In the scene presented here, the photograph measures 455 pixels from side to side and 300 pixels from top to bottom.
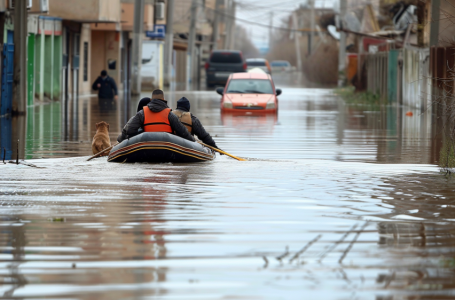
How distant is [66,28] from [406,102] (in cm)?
1338

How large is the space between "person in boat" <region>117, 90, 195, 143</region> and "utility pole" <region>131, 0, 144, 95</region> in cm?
2491

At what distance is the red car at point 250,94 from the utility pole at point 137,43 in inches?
347

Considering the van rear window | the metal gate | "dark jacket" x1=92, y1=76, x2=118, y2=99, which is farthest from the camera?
the van rear window

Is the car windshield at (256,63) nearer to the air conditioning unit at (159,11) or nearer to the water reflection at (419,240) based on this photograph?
the air conditioning unit at (159,11)

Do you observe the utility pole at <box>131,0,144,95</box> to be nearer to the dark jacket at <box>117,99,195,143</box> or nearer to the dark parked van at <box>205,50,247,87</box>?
the dark parked van at <box>205,50,247,87</box>

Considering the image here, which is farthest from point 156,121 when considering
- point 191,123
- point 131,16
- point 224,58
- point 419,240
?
point 224,58

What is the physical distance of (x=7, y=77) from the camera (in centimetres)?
2434

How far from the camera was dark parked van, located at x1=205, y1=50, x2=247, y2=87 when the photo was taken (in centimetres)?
5466

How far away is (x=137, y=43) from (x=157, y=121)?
25.6 metres

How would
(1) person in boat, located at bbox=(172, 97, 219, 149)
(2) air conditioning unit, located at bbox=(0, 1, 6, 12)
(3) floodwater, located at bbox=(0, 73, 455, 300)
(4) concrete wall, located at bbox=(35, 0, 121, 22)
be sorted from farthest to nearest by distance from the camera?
(4) concrete wall, located at bbox=(35, 0, 121, 22)
(2) air conditioning unit, located at bbox=(0, 1, 6, 12)
(1) person in boat, located at bbox=(172, 97, 219, 149)
(3) floodwater, located at bbox=(0, 73, 455, 300)

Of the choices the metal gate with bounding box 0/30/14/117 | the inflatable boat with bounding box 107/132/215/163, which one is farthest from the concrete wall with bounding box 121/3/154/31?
the inflatable boat with bounding box 107/132/215/163

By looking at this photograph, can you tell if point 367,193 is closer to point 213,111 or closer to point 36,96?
point 213,111

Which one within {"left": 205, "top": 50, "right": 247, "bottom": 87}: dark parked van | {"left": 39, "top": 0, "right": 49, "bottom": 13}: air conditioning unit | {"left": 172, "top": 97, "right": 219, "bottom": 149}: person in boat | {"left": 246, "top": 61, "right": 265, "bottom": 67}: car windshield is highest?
{"left": 39, "top": 0, "right": 49, "bottom": 13}: air conditioning unit

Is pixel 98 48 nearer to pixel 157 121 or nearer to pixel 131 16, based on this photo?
pixel 131 16
